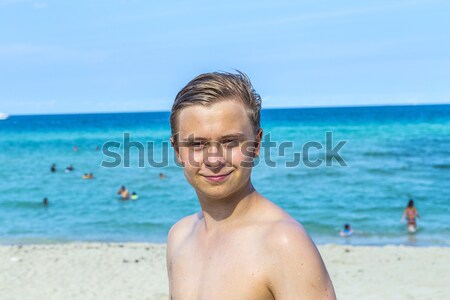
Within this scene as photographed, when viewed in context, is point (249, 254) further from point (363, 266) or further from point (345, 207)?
point (345, 207)

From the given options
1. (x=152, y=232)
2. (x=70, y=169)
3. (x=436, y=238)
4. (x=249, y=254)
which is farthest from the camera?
(x=70, y=169)

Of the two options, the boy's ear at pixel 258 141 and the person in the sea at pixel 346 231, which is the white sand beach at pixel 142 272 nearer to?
the person in the sea at pixel 346 231

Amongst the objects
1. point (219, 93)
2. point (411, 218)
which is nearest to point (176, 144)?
point (219, 93)

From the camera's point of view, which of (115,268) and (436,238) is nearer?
(115,268)

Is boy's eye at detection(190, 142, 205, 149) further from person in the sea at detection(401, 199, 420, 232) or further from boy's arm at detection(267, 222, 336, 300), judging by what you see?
person in the sea at detection(401, 199, 420, 232)

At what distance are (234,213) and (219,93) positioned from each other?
401 mm

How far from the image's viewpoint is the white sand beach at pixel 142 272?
9632 mm

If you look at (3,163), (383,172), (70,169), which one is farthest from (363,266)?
(3,163)

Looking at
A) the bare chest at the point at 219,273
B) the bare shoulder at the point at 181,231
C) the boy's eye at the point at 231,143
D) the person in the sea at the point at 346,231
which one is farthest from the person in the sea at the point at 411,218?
the boy's eye at the point at 231,143

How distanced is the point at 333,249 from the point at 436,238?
336 centimetres

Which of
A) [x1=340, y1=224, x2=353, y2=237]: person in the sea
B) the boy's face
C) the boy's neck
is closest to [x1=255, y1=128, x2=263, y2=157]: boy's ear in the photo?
the boy's face

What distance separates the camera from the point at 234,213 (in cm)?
203

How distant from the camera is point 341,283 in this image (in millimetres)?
9938

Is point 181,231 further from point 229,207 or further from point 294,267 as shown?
point 294,267
